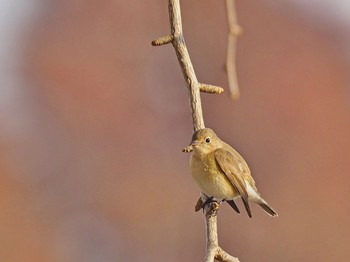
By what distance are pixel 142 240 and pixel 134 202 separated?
1.88ft

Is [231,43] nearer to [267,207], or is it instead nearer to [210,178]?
[210,178]

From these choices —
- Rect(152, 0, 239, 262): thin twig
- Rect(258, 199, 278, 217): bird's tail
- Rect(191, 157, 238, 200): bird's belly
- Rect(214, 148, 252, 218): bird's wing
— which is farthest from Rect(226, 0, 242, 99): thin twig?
Rect(258, 199, 278, 217): bird's tail

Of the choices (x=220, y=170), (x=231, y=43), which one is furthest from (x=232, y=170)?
(x=231, y=43)

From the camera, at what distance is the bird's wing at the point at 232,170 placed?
13.6 feet

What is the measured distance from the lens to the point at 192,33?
1300 cm

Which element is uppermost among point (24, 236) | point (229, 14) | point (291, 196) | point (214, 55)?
point (214, 55)

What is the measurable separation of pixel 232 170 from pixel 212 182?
0.12m

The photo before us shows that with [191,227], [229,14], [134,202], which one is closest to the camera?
[229,14]

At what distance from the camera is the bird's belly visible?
3.96 meters

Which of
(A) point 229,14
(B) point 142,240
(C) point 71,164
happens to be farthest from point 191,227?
(A) point 229,14

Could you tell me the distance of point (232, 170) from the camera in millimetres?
4164

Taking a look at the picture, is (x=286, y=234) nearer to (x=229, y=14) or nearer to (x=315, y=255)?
(x=315, y=255)

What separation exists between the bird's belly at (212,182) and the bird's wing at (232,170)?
0.08ft

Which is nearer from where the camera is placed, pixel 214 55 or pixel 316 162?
pixel 214 55
